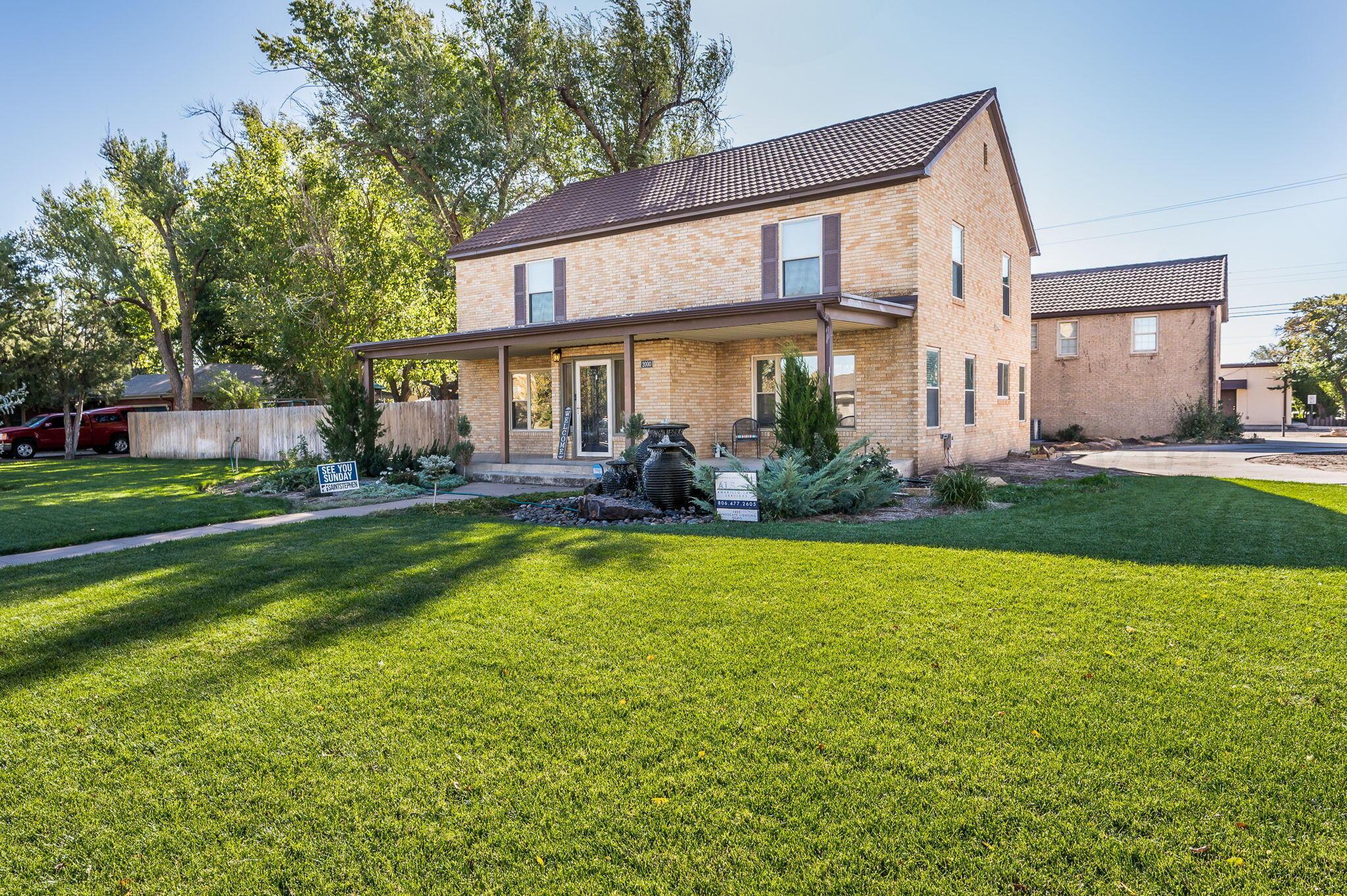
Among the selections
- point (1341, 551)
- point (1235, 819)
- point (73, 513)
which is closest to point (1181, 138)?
point (1341, 551)

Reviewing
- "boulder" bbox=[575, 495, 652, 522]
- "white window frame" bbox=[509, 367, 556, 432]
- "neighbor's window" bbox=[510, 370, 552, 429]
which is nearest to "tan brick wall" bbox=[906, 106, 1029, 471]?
"boulder" bbox=[575, 495, 652, 522]

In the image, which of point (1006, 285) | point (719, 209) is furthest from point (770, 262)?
point (1006, 285)

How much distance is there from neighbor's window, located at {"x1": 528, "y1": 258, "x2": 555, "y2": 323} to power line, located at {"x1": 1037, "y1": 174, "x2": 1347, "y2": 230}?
22151 millimetres

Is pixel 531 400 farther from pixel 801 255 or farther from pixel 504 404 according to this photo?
pixel 801 255

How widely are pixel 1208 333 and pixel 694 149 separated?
19054 millimetres

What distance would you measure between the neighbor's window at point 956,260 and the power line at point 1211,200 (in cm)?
1796

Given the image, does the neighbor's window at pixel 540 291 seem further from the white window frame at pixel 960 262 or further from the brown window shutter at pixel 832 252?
the white window frame at pixel 960 262

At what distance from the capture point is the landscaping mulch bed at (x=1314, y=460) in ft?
51.0

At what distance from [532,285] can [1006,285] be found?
1208 cm

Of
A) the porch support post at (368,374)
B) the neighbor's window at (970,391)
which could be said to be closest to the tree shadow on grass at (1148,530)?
the neighbor's window at (970,391)

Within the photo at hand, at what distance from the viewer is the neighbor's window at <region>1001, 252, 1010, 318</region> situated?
19312 millimetres

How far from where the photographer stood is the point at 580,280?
18.8 metres

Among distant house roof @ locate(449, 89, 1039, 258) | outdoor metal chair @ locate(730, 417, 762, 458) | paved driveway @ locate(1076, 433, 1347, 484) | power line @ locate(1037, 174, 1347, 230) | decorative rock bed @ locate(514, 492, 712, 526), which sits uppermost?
power line @ locate(1037, 174, 1347, 230)

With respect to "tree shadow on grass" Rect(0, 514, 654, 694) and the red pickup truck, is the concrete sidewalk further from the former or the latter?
the red pickup truck
